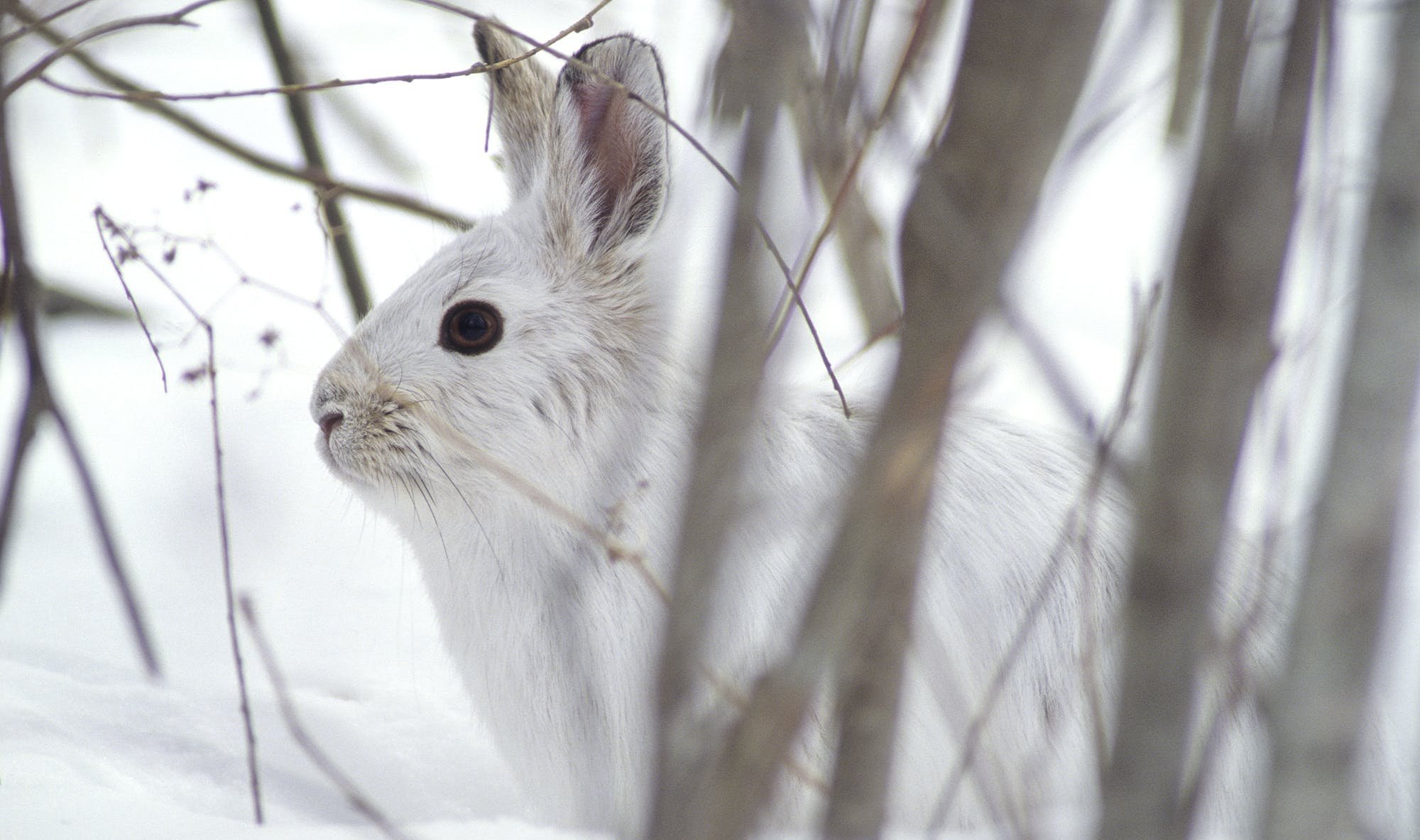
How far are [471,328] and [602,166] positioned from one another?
46 cm

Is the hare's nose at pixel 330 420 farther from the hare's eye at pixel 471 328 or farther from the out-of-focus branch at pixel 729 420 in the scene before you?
the out-of-focus branch at pixel 729 420

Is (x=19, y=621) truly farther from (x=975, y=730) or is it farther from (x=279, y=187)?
(x=279, y=187)

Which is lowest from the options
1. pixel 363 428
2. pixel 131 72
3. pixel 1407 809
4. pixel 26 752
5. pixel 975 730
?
pixel 26 752

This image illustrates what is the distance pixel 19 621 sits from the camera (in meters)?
2.73

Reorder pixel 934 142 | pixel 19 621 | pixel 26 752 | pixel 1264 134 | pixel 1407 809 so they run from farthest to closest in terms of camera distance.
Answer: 1. pixel 19 621
2. pixel 1407 809
3. pixel 26 752
4. pixel 934 142
5. pixel 1264 134

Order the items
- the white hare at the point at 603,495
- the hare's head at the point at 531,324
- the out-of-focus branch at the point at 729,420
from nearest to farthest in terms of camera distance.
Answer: the out-of-focus branch at the point at 729,420 → the white hare at the point at 603,495 → the hare's head at the point at 531,324

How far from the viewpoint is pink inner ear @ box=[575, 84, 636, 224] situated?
98.8 inches

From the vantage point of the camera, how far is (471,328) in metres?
2.47

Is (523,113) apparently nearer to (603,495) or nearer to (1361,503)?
(603,495)

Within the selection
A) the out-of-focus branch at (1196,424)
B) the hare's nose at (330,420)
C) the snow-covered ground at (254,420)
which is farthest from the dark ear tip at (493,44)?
the out-of-focus branch at (1196,424)

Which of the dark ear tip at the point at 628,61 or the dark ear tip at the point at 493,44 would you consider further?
the dark ear tip at the point at 493,44

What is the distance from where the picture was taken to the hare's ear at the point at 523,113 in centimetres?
279

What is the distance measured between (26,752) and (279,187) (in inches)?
134

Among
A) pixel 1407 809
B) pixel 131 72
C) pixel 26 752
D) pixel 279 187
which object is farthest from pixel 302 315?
pixel 1407 809
